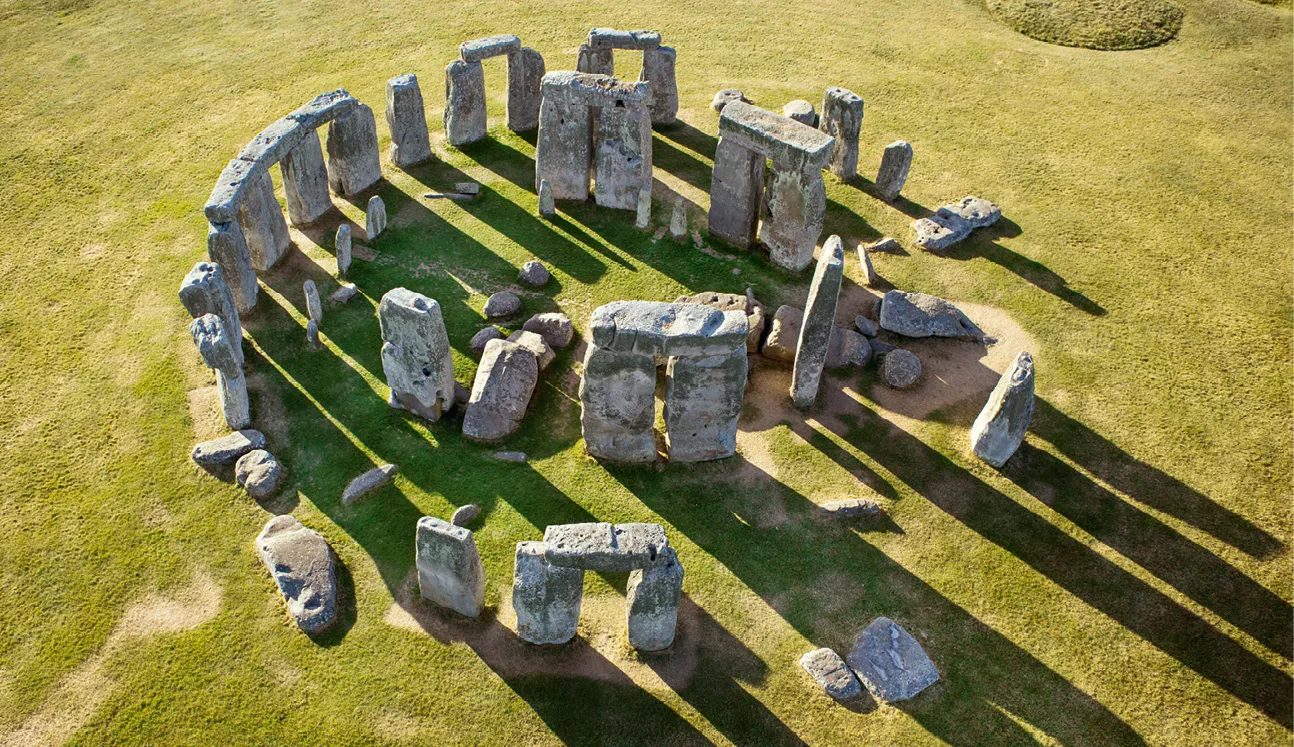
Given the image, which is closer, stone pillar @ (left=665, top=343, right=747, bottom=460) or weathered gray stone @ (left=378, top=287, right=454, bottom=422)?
stone pillar @ (left=665, top=343, right=747, bottom=460)

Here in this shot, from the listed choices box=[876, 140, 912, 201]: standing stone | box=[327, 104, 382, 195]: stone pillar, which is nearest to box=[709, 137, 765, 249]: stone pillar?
box=[876, 140, 912, 201]: standing stone

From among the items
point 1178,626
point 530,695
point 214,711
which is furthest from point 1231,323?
point 214,711

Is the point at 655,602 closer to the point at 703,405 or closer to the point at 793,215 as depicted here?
the point at 703,405

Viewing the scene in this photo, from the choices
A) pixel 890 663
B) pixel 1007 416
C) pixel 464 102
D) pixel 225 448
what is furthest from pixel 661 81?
pixel 890 663

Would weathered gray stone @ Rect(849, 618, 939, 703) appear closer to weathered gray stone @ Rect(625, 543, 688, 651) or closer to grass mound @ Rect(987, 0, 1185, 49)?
weathered gray stone @ Rect(625, 543, 688, 651)

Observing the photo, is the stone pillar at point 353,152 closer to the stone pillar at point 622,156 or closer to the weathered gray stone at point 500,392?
the stone pillar at point 622,156

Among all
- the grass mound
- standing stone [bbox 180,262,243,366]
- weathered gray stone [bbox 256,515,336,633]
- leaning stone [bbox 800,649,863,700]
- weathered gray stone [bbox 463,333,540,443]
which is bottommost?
leaning stone [bbox 800,649,863,700]

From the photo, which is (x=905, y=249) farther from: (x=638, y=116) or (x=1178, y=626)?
(x=1178, y=626)
